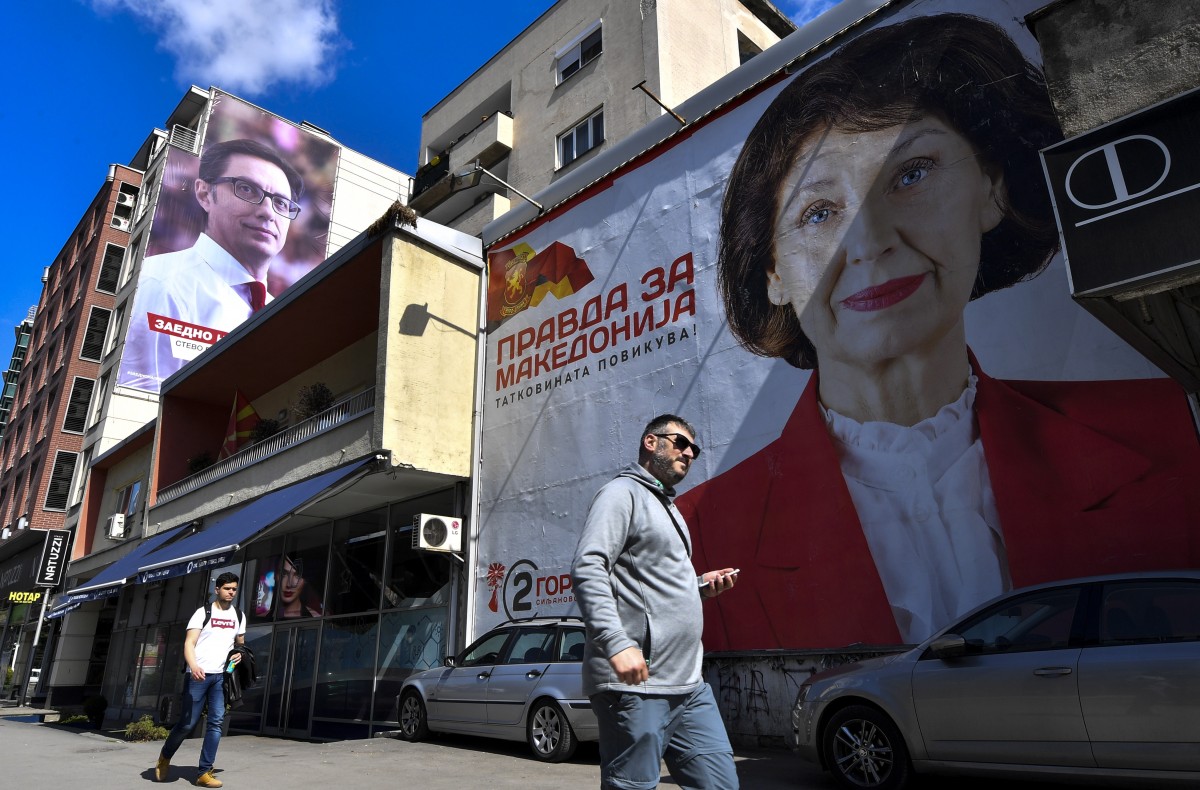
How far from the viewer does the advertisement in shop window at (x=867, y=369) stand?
23.6ft

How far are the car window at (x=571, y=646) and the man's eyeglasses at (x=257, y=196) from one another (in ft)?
108

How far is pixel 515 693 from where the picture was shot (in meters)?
8.93

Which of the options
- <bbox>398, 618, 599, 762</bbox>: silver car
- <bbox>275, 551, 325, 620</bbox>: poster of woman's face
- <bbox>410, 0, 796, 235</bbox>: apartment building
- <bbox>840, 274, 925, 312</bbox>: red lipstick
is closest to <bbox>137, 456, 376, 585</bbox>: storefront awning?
<bbox>275, 551, 325, 620</bbox>: poster of woman's face

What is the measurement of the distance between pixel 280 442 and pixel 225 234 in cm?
2263

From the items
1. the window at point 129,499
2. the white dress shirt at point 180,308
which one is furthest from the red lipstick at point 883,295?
the white dress shirt at point 180,308

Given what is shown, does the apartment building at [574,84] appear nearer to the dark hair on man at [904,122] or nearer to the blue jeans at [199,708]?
the dark hair on man at [904,122]

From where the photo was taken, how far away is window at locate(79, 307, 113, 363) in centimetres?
3362

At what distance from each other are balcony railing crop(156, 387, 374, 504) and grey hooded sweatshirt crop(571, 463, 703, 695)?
10.4 meters

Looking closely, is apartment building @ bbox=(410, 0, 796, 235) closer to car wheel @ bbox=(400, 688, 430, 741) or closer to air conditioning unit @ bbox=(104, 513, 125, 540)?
car wheel @ bbox=(400, 688, 430, 741)

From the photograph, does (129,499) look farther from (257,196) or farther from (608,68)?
(608,68)

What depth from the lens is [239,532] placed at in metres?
12.7

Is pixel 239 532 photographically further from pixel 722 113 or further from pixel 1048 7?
pixel 1048 7

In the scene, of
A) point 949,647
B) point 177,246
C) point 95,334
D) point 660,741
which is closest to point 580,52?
point 949,647

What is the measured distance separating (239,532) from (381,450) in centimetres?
276
